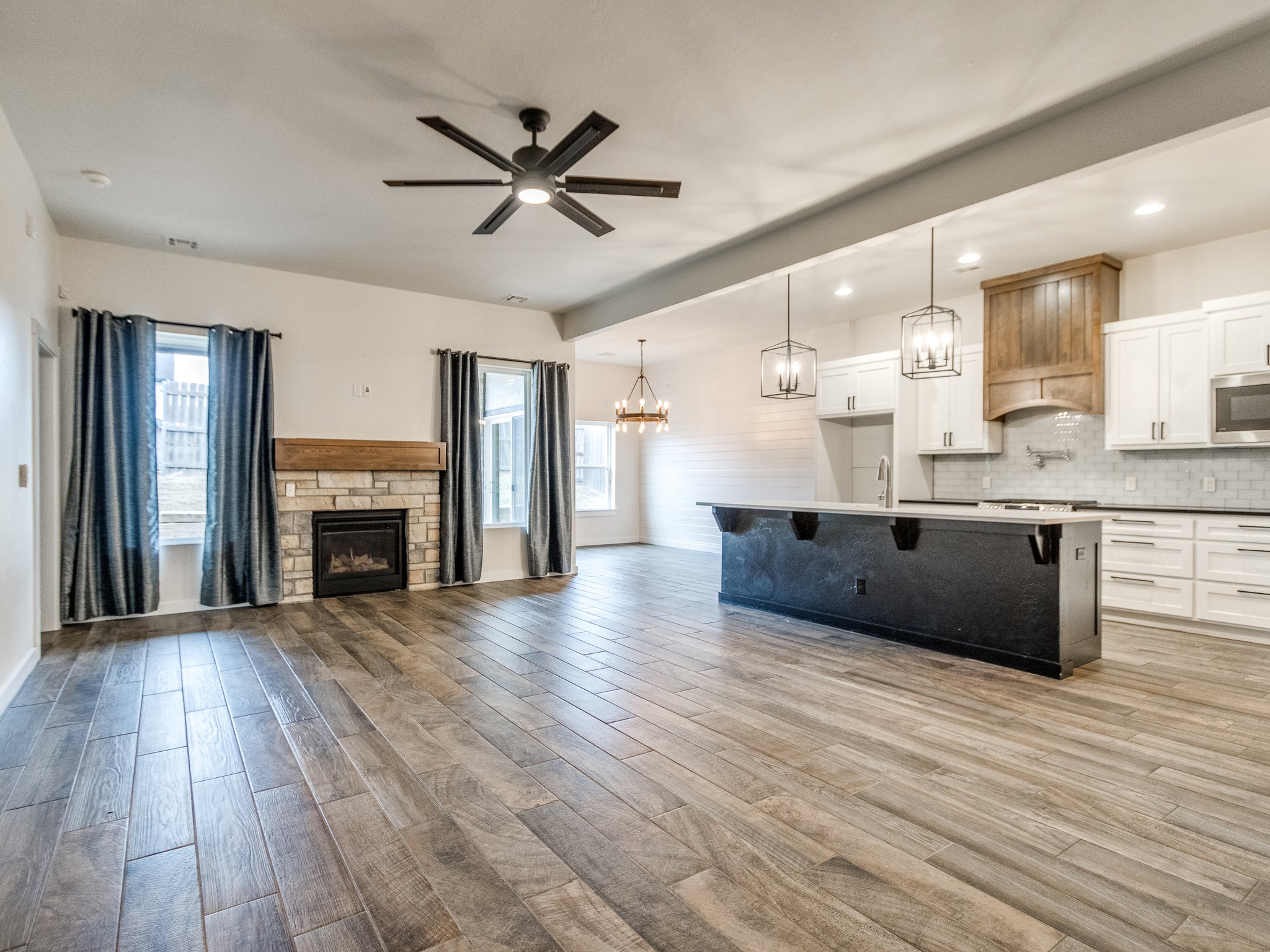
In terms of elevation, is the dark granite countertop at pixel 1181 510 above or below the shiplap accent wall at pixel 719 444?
below

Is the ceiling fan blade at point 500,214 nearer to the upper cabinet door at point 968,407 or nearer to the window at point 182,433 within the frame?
the window at point 182,433

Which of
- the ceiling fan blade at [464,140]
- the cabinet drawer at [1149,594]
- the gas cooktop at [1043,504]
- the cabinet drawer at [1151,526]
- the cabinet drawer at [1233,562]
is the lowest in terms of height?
the cabinet drawer at [1149,594]

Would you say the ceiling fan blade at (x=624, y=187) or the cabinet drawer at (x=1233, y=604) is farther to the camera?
the cabinet drawer at (x=1233, y=604)

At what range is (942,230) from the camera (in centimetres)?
496

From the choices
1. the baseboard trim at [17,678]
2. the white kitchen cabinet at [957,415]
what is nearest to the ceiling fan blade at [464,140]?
the baseboard trim at [17,678]

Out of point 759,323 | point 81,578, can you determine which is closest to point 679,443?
point 759,323

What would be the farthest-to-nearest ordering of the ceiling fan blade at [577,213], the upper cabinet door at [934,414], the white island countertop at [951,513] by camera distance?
the upper cabinet door at [934,414], the white island countertop at [951,513], the ceiling fan blade at [577,213]

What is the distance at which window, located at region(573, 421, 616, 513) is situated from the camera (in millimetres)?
10961

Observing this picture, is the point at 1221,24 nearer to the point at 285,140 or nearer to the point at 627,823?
the point at 627,823

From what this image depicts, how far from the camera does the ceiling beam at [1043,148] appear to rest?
9.39ft

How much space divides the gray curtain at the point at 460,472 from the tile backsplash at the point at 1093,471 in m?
4.91

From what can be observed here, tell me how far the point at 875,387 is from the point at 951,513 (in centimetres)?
332

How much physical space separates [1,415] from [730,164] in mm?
4176

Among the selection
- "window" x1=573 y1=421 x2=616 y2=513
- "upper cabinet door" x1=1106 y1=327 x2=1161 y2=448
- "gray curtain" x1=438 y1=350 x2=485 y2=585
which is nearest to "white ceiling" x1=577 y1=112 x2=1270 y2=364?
"upper cabinet door" x1=1106 y1=327 x2=1161 y2=448
